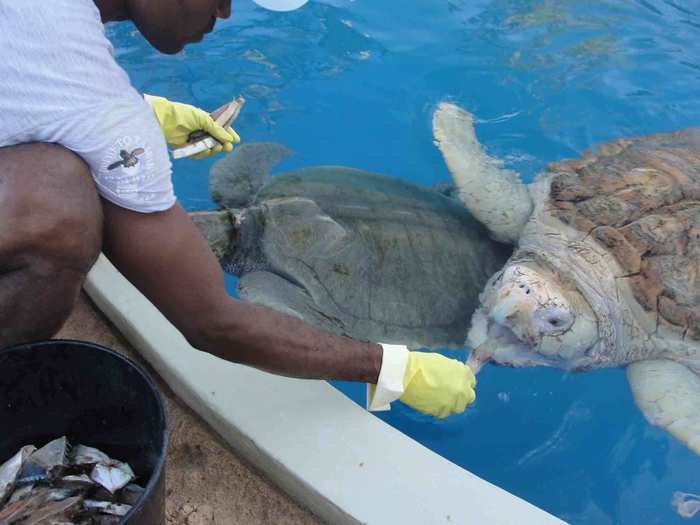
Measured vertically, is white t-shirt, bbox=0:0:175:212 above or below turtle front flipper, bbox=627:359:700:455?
above

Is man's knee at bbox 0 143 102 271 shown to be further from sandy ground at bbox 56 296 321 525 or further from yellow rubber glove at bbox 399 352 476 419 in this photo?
yellow rubber glove at bbox 399 352 476 419

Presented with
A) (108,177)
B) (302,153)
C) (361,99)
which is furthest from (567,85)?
(108,177)

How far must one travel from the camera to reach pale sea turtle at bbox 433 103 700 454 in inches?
103

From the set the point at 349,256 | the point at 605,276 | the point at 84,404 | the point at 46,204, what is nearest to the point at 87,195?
the point at 46,204

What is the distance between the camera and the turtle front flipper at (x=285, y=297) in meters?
2.34

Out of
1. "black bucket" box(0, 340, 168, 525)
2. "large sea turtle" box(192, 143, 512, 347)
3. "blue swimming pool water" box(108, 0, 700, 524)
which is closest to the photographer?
"black bucket" box(0, 340, 168, 525)

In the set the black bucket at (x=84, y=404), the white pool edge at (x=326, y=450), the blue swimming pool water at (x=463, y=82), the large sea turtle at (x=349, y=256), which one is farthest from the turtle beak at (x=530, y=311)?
the black bucket at (x=84, y=404)

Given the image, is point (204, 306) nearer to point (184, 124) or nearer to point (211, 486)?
point (211, 486)

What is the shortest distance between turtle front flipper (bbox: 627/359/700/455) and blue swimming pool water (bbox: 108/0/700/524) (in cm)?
22

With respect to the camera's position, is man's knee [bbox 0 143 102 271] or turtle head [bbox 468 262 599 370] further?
turtle head [bbox 468 262 599 370]

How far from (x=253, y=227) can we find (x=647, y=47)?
3575 mm

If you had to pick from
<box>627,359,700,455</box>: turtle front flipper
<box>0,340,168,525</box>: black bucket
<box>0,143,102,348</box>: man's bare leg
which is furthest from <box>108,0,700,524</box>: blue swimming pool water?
<box>0,143,102,348</box>: man's bare leg

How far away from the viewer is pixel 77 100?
4.51 feet

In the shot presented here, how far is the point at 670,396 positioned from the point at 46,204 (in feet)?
7.58
